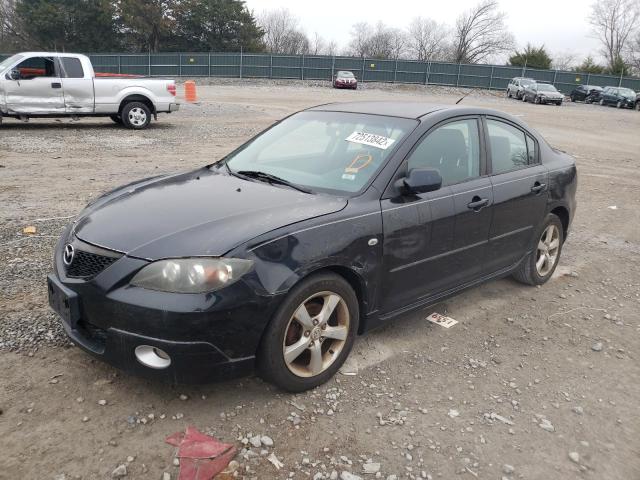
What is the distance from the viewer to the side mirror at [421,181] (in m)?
3.39

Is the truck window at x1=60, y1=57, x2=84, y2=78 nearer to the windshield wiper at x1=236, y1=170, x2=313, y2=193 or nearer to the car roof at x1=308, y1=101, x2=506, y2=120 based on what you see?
the car roof at x1=308, y1=101, x2=506, y2=120

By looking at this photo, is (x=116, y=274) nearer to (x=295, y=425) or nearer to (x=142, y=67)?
(x=295, y=425)

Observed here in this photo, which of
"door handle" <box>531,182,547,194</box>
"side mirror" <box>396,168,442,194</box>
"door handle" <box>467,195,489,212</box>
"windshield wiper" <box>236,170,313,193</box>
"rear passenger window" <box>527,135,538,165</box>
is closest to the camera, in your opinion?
"side mirror" <box>396,168,442,194</box>

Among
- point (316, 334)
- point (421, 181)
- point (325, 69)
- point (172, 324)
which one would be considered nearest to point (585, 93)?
point (325, 69)

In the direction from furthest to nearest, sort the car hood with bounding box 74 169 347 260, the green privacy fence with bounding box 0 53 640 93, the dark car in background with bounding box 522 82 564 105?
1. the green privacy fence with bounding box 0 53 640 93
2. the dark car in background with bounding box 522 82 564 105
3. the car hood with bounding box 74 169 347 260

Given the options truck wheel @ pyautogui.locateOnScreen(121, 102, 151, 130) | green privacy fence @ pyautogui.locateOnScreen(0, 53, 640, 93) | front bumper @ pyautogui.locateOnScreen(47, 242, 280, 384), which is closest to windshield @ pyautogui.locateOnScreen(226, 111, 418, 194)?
front bumper @ pyautogui.locateOnScreen(47, 242, 280, 384)

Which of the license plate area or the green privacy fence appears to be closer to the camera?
the license plate area

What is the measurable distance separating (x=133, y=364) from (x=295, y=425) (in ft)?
2.95

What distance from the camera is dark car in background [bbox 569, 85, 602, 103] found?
41.8 meters

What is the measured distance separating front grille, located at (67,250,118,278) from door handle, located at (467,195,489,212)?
8.03ft

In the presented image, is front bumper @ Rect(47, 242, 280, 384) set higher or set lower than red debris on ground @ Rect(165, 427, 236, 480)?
higher

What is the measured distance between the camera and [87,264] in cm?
→ 291

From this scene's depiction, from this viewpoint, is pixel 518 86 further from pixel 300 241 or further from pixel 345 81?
pixel 300 241

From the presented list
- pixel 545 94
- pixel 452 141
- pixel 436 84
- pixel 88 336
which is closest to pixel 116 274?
pixel 88 336
